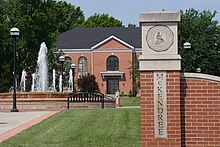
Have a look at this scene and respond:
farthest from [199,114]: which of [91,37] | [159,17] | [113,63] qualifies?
[91,37]

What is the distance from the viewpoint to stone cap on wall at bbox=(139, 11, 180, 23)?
343 inches

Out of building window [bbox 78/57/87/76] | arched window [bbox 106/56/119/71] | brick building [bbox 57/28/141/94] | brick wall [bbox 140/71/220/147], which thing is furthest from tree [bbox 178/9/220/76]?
brick wall [bbox 140/71/220/147]

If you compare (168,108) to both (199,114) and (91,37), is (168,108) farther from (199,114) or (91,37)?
(91,37)

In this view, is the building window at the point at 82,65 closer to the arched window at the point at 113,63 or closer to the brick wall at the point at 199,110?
the arched window at the point at 113,63

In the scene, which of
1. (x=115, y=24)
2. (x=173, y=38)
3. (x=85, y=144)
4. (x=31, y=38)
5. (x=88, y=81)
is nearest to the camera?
(x=173, y=38)

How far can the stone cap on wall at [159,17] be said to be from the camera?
28.6 ft

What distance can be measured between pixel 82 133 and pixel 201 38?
3723 cm

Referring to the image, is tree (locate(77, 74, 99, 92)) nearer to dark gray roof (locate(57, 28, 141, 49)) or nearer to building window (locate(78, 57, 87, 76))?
building window (locate(78, 57, 87, 76))

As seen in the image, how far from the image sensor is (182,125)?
899 cm

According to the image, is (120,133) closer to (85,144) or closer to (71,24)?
(85,144)

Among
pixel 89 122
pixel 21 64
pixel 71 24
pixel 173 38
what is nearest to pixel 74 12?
pixel 71 24

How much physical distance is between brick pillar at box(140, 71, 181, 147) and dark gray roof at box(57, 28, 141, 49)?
55.5 meters

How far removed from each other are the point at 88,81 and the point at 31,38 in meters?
10.4

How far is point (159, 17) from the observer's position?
28.6 ft
